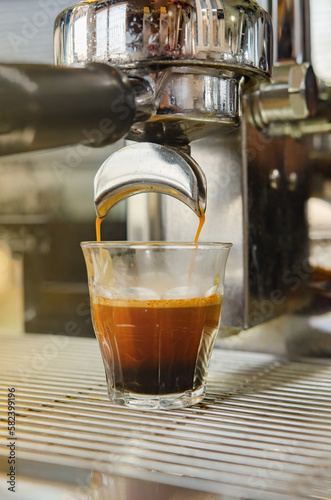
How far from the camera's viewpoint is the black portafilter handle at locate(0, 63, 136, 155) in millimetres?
251

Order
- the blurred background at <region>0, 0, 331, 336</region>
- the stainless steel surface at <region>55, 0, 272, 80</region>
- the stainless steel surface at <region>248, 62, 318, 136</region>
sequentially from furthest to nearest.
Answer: the blurred background at <region>0, 0, 331, 336</region> → the stainless steel surface at <region>248, 62, 318, 136</region> → the stainless steel surface at <region>55, 0, 272, 80</region>

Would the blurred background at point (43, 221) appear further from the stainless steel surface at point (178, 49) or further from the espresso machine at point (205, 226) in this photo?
the stainless steel surface at point (178, 49)

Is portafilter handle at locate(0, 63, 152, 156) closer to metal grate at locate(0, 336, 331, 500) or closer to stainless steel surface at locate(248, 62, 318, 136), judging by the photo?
metal grate at locate(0, 336, 331, 500)

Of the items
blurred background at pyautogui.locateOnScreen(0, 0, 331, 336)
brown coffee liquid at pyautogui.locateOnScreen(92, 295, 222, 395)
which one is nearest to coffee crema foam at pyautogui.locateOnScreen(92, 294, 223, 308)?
brown coffee liquid at pyautogui.locateOnScreen(92, 295, 222, 395)

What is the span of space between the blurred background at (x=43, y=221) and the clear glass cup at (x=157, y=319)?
1.16ft

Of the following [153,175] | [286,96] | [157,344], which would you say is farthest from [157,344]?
[286,96]

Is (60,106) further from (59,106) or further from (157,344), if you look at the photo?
(157,344)

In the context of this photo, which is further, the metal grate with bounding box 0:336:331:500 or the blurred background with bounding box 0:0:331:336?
the blurred background with bounding box 0:0:331:336

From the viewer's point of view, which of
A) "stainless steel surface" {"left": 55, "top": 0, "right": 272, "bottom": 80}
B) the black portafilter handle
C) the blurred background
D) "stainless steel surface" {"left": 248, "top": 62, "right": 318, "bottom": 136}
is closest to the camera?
the black portafilter handle

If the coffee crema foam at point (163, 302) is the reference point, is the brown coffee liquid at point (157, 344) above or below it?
below

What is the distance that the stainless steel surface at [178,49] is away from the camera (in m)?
0.36

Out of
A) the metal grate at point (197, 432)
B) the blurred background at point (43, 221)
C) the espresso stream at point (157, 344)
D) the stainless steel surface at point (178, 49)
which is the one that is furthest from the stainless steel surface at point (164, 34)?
the blurred background at point (43, 221)

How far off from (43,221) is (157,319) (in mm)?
533

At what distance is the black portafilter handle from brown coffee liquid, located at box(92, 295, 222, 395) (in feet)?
0.54
